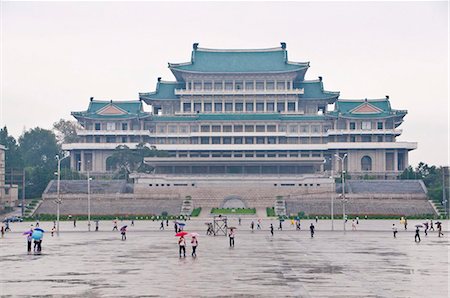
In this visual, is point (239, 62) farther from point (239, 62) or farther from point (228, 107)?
point (228, 107)

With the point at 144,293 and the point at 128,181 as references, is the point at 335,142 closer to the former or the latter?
the point at 128,181

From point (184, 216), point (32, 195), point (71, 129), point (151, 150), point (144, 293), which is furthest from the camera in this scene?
point (71, 129)

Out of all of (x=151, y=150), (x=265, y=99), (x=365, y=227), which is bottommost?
(x=365, y=227)

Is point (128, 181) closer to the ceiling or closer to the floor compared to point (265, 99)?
closer to the floor

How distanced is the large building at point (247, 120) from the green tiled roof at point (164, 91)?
0.18 meters

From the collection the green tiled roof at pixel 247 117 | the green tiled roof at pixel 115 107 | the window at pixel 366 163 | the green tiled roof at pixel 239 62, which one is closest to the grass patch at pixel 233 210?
the green tiled roof at pixel 247 117

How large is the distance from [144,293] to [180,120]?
10221 cm

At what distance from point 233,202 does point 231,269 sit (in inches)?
2872

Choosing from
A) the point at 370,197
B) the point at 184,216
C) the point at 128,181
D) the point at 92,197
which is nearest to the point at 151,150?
the point at 128,181

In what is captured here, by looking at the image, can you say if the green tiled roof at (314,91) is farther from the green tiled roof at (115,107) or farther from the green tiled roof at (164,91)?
the green tiled roof at (115,107)

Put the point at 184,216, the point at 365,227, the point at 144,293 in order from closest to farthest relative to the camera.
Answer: the point at 144,293 < the point at 365,227 < the point at 184,216

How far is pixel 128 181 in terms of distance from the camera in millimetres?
112562

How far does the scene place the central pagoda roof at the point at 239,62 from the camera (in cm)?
12656

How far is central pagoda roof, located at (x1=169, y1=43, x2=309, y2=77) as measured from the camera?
4983 inches
